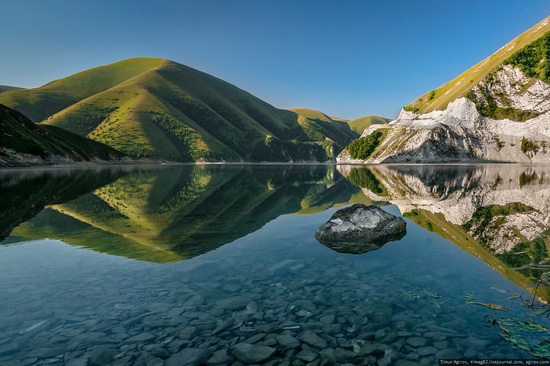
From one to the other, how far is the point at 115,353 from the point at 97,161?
716ft

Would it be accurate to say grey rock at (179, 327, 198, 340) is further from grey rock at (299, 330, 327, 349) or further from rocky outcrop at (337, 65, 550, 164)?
rocky outcrop at (337, 65, 550, 164)

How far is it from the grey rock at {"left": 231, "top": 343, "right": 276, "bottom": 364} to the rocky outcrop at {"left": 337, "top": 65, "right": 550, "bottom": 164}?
20987cm

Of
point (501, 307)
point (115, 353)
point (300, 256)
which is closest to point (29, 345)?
point (115, 353)

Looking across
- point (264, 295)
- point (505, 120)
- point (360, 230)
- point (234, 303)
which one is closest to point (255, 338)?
point (234, 303)

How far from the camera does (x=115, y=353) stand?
814cm

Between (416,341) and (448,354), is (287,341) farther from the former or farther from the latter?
(448,354)

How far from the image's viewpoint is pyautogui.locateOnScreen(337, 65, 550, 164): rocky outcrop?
16750cm

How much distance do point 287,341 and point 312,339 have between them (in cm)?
74

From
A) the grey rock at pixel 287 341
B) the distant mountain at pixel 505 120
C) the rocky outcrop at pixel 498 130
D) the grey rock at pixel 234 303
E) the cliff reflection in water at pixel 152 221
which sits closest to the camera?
the grey rock at pixel 287 341

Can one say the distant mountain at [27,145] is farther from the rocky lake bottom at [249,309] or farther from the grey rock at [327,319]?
the grey rock at [327,319]

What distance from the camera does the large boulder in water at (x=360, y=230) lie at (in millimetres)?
19406

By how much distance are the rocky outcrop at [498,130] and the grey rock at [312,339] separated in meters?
209

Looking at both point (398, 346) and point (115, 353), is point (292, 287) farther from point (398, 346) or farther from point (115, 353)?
point (115, 353)

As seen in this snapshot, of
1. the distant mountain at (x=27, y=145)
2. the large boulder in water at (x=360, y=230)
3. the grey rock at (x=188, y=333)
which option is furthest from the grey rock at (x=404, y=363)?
the distant mountain at (x=27, y=145)
